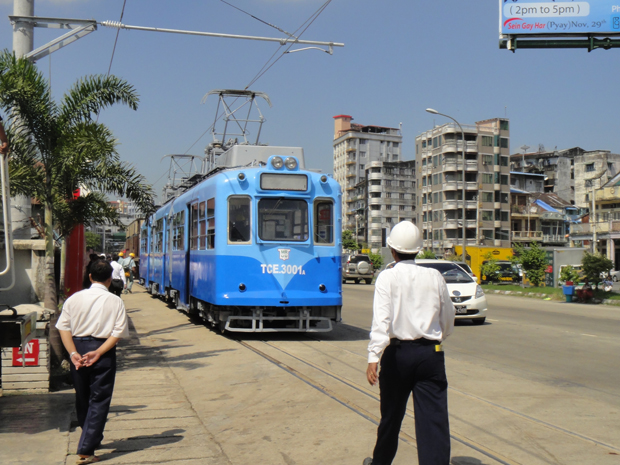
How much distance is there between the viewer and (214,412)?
6.99 meters

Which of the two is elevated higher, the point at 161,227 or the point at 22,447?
the point at 161,227

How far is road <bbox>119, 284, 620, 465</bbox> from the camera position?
219 inches

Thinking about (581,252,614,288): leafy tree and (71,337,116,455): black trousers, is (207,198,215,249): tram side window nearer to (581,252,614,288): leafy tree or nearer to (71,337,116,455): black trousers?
(71,337,116,455): black trousers

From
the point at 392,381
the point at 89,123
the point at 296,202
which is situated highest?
the point at 89,123

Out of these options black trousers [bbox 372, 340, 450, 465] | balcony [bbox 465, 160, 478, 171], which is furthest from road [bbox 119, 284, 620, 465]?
balcony [bbox 465, 160, 478, 171]

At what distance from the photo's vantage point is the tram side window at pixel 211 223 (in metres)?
13.1

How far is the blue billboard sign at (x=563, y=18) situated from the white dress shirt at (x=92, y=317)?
13951mm

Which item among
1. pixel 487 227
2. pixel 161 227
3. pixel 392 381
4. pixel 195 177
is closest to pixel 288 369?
pixel 392 381

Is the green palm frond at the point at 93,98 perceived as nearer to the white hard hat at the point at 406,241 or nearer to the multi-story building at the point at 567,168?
the white hard hat at the point at 406,241

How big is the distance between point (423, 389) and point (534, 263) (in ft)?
108

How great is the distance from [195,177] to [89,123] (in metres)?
7.92

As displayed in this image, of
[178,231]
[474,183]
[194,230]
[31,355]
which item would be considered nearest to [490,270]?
[178,231]

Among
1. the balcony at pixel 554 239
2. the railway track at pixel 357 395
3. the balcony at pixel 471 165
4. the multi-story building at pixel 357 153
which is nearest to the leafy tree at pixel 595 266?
the railway track at pixel 357 395

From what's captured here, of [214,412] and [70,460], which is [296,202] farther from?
[70,460]
